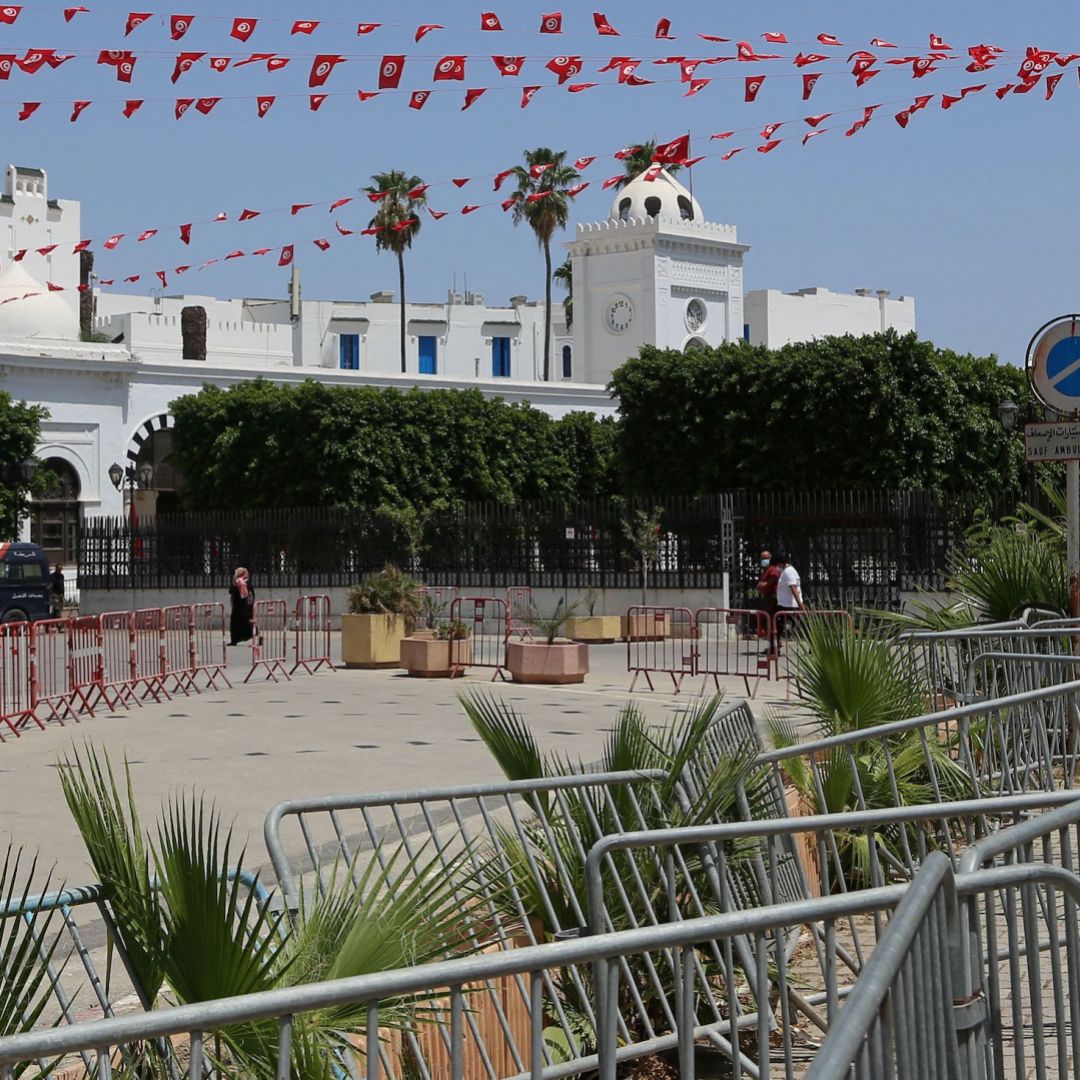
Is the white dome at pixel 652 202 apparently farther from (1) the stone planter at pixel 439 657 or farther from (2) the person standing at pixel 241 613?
(1) the stone planter at pixel 439 657

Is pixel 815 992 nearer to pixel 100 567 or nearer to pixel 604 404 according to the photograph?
pixel 100 567

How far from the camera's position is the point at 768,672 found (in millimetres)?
19625

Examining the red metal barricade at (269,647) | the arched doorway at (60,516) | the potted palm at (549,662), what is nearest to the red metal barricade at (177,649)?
the red metal barricade at (269,647)

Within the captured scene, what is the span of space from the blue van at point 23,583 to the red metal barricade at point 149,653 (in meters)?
15.9

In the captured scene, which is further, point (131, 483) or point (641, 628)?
point (131, 483)

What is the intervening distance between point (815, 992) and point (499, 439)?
4469 cm

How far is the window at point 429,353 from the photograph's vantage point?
259 feet

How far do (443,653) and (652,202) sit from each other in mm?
50330

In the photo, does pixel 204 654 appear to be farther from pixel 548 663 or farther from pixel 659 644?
pixel 659 644

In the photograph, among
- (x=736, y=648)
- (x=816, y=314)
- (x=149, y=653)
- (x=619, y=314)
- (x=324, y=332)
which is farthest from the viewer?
(x=816, y=314)

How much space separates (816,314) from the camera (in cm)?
8988

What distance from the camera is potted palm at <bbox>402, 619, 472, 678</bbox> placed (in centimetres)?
2320

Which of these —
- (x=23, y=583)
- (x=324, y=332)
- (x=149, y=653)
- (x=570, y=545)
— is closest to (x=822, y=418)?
(x=570, y=545)

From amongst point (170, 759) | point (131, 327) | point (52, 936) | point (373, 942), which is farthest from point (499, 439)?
point (373, 942)
